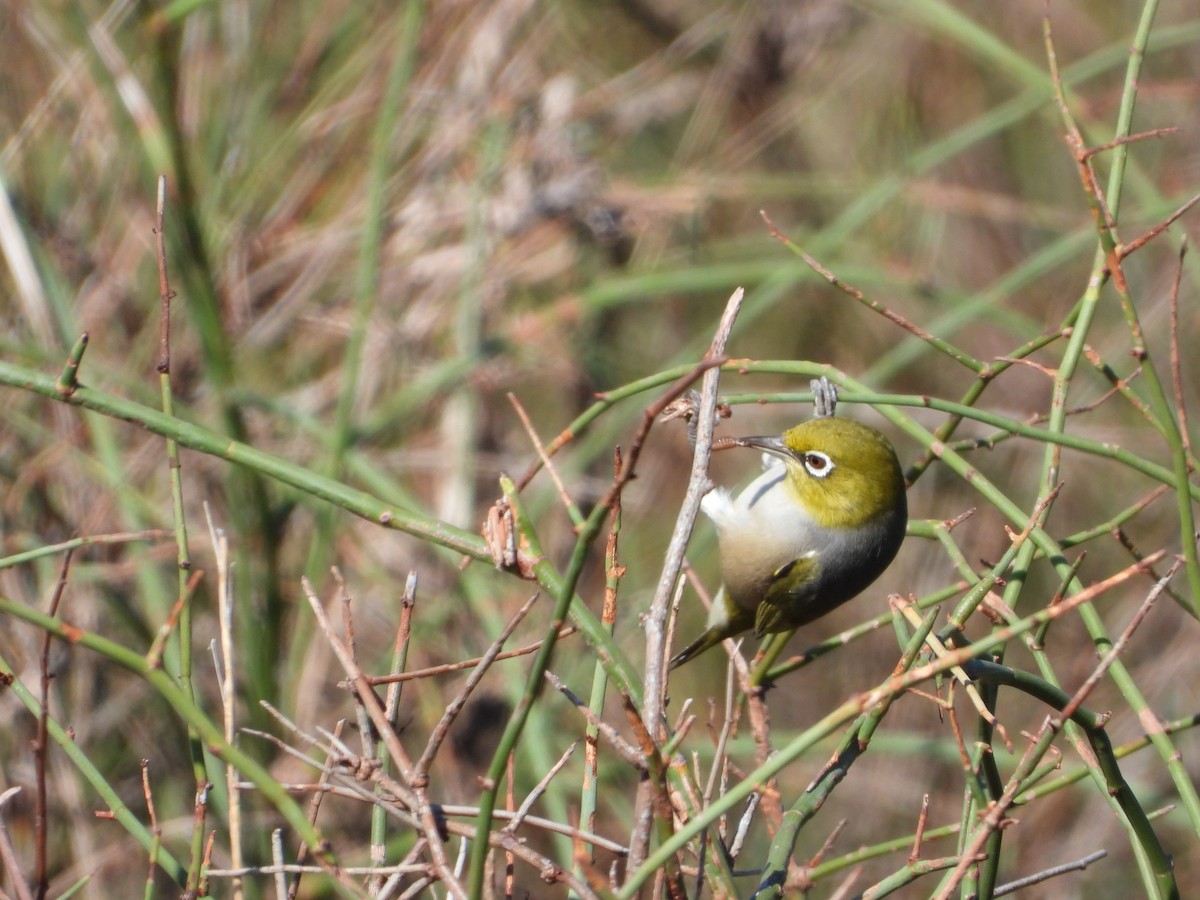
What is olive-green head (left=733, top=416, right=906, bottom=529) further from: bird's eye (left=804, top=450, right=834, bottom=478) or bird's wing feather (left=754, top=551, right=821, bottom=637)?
bird's wing feather (left=754, top=551, right=821, bottom=637)


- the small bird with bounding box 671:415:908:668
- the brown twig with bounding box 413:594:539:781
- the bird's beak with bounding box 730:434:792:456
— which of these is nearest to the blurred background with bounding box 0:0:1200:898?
the small bird with bounding box 671:415:908:668

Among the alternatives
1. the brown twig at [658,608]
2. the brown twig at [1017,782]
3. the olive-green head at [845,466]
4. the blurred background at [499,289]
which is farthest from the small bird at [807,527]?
the brown twig at [1017,782]

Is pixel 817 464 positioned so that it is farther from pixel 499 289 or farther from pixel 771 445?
pixel 499 289

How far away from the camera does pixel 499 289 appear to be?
500cm

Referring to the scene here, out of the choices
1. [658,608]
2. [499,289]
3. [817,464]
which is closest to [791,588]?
[817,464]

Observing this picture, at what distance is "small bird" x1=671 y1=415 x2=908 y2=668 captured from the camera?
2945 millimetres

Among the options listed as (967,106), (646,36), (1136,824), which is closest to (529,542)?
(1136,824)

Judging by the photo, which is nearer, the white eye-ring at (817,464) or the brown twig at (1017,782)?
the brown twig at (1017,782)

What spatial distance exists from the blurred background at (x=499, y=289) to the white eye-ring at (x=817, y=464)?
1003 millimetres

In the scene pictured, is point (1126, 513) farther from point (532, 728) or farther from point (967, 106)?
point (967, 106)

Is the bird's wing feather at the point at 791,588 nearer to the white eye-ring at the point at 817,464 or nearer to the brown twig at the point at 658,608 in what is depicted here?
the white eye-ring at the point at 817,464

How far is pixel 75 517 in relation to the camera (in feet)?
13.2

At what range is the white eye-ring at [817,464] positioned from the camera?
299 cm

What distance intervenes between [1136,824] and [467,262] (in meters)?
3.60
